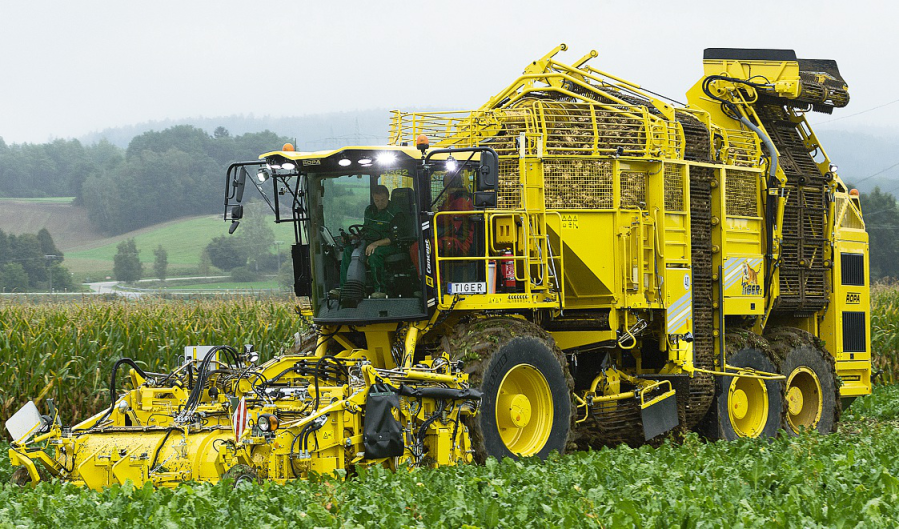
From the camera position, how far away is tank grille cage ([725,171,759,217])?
1281 centimetres

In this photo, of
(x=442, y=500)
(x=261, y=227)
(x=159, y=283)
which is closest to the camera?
(x=442, y=500)

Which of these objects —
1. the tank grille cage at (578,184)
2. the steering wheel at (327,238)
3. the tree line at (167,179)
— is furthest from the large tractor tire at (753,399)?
the tree line at (167,179)

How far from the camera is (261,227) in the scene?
2990 inches

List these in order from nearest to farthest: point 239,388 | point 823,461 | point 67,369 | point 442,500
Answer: point 442,500
point 823,461
point 239,388
point 67,369

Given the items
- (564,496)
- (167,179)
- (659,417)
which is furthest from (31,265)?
(564,496)

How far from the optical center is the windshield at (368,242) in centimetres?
1034

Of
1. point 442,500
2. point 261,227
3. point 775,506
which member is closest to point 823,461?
point 775,506

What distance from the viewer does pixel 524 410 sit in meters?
10.3

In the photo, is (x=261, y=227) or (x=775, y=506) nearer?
(x=775, y=506)

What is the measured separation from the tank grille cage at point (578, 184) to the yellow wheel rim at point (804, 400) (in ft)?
13.4

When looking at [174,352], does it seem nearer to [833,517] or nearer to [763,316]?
[763,316]

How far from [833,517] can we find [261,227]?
71671 millimetres

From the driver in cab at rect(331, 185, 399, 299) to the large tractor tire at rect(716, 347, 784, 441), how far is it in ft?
14.7

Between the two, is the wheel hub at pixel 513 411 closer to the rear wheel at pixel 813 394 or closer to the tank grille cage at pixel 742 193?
the tank grille cage at pixel 742 193
